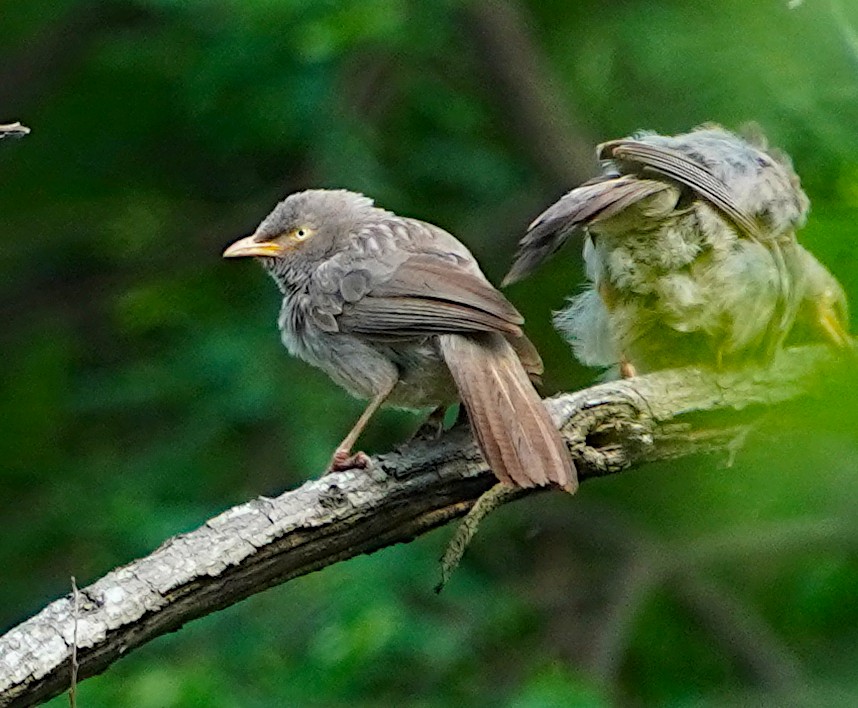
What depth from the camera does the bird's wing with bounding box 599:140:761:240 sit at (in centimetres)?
424

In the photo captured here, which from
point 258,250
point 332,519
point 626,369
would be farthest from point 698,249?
point 332,519

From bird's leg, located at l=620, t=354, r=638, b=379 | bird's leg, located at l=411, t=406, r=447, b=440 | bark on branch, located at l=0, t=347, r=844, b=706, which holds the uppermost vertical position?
bird's leg, located at l=411, t=406, r=447, b=440

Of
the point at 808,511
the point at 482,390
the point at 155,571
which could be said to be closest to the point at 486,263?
the point at 482,390

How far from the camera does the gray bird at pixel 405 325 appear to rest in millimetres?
3545

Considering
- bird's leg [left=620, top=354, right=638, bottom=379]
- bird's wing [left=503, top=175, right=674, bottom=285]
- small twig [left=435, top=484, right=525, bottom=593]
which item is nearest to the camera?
small twig [left=435, top=484, right=525, bottom=593]

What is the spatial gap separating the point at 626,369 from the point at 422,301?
1.12 meters

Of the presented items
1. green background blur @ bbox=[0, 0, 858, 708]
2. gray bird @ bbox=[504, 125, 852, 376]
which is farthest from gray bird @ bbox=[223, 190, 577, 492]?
green background blur @ bbox=[0, 0, 858, 708]

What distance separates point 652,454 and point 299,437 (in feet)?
10.4

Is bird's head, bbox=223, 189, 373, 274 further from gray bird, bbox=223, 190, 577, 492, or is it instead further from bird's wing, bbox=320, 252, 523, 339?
bird's wing, bbox=320, 252, 523, 339

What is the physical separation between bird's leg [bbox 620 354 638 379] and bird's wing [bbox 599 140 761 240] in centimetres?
64

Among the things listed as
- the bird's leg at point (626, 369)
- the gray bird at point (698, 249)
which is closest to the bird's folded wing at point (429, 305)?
the gray bird at point (698, 249)

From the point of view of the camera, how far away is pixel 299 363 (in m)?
7.12

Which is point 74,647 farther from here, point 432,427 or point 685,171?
point 685,171

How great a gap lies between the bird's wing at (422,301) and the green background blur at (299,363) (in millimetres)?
1797
